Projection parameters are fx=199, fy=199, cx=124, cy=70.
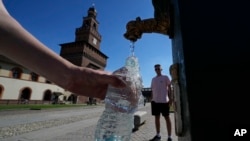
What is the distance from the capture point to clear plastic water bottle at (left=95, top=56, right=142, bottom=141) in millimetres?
816

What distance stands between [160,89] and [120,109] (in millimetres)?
4171

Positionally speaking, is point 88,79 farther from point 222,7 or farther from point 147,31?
point 147,31

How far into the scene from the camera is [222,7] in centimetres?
91

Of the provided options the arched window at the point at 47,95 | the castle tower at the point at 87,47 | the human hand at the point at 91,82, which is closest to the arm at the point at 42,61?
the human hand at the point at 91,82

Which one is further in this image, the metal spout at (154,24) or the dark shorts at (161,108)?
the dark shorts at (161,108)

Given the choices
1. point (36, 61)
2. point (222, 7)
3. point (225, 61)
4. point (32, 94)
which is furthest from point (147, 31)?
point (32, 94)

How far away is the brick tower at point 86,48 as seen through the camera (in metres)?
54.6

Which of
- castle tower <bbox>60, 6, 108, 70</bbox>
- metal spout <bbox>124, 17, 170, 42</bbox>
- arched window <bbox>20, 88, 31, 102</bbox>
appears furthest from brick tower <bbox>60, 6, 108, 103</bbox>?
metal spout <bbox>124, 17, 170, 42</bbox>

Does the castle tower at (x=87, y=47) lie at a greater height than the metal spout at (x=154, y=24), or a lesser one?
greater

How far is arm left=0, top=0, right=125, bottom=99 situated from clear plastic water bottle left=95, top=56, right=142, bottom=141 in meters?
0.06

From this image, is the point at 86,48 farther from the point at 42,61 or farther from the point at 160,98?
the point at 42,61

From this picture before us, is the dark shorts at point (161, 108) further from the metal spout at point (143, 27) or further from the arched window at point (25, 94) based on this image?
the arched window at point (25, 94)

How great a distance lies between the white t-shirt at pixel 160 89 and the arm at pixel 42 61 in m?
4.25

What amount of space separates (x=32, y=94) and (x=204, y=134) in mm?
40992
